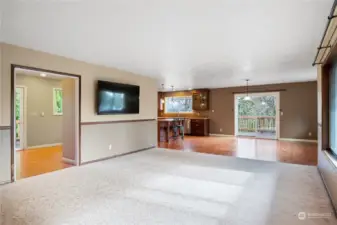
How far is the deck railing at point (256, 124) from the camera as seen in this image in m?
10.1

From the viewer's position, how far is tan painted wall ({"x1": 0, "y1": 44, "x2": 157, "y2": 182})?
11.6ft

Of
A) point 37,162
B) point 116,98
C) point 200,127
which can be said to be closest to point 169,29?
point 116,98

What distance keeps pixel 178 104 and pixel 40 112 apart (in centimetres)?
677

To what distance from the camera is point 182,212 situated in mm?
2529

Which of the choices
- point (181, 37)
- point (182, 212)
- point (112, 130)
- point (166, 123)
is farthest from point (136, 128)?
point (182, 212)

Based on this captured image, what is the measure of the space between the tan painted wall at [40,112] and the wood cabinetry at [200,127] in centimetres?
586

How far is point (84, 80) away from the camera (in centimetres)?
488

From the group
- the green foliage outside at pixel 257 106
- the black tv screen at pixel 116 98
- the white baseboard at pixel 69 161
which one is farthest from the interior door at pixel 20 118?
the green foliage outside at pixel 257 106

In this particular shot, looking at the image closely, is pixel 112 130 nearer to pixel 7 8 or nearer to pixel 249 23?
pixel 7 8

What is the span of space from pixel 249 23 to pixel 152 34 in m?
1.32

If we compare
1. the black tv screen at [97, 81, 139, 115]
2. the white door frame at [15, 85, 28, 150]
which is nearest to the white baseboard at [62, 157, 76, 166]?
the black tv screen at [97, 81, 139, 115]

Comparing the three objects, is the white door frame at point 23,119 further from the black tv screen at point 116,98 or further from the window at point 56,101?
the black tv screen at point 116,98

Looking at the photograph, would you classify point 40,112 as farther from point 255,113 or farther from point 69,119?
point 255,113

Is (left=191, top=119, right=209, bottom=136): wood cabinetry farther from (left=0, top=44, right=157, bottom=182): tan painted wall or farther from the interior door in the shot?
the interior door
